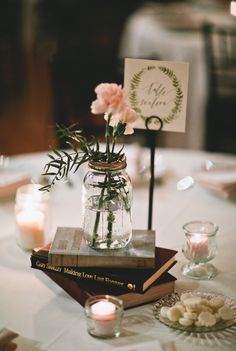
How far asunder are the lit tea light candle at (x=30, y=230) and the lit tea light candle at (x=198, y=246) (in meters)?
0.38

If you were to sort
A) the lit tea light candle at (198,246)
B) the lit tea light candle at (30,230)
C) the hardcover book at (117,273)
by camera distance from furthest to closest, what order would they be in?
the lit tea light candle at (30,230) → the lit tea light candle at (198,246) → the hardcover book at (117,273)

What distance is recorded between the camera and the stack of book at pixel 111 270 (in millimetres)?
1292

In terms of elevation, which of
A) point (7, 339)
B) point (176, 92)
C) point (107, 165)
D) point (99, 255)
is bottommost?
point (7, 339)

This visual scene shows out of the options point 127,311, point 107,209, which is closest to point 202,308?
point 127,311

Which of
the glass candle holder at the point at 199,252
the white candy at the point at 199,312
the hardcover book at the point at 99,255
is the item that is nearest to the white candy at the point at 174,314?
the white candy at the point at 199,312

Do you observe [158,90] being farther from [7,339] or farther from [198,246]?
[7,339]

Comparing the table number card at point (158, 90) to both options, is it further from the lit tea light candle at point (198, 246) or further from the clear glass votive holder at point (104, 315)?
the clear glass votive holder at point (104, 315)

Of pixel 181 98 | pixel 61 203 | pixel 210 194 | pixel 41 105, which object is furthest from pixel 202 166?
pixel 41 105

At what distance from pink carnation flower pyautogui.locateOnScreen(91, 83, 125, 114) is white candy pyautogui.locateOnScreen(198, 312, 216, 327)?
1.36ft

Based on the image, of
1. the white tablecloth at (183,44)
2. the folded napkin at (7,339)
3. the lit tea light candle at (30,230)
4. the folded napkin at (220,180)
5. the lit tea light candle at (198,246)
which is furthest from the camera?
the white tablecloth at (183,44)

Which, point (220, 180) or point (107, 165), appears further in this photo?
point (220, 180)

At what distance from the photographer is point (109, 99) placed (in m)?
1.25

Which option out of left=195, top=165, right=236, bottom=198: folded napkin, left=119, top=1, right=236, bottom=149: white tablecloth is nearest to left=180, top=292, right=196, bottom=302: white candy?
left=195, top=165, right=236, bottom=198: folded napkin

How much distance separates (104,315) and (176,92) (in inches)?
22.5
